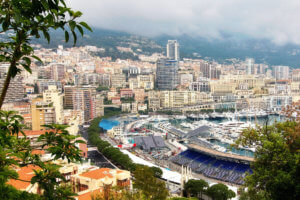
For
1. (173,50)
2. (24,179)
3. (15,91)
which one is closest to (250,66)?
(173,50)

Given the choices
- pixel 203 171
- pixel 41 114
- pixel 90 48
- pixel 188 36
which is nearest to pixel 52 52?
pixel 90 48

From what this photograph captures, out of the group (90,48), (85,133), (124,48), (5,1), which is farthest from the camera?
(124,48)

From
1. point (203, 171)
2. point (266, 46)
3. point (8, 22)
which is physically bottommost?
point (203, 171)

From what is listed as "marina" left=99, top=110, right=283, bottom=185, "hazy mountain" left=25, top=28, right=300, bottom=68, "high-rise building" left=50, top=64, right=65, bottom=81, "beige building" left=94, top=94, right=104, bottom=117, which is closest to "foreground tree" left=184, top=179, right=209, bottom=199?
"marina" left=99, top=110, right=283, bottom=185

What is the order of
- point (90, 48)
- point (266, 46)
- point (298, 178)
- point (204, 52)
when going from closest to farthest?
point (298, 178) < point (90, 48) < point (204, 52) < point (266, 46)

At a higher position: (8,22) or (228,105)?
(8,22)

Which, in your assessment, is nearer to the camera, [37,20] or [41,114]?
[37,20]

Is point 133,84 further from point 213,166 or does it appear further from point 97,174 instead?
point 97,174

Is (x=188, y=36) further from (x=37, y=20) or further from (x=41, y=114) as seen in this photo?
(x=37, y=20)
